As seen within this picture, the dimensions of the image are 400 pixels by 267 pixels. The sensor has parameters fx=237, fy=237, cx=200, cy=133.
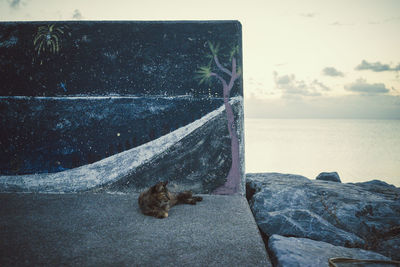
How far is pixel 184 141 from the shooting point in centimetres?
302

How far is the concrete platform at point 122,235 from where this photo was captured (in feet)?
4.82

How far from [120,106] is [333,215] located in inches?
107

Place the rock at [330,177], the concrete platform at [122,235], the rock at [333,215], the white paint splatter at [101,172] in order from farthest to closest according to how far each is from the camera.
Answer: the rock at [330,177]
the white paint splatter at [101,172]
the rock at [333,215]
the concrete platform at [122,235]

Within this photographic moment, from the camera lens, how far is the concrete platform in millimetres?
1469

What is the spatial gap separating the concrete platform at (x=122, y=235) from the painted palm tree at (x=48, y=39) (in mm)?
1918

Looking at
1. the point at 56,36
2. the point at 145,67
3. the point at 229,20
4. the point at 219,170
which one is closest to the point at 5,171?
the point at 56,36

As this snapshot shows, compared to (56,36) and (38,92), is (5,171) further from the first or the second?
(56,36)

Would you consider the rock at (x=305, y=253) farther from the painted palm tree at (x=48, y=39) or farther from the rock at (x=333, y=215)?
the painted palm tree at (x=48, y=39)

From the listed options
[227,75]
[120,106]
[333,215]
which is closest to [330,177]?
[333,215]

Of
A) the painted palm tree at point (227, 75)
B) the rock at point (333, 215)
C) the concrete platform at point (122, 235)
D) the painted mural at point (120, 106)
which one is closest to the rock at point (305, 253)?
the concrete platform at point (122, 235)

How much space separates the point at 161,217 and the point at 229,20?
96.9 inches

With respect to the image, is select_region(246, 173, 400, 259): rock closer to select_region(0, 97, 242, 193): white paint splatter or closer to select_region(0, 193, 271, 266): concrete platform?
select_region(0, 193, 271, 266): concrete platform

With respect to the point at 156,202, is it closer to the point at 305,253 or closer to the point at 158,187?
the point at 158,187

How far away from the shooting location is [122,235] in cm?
178
